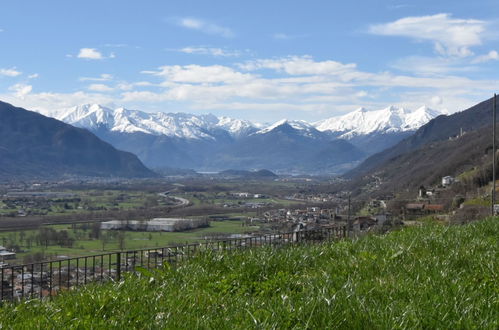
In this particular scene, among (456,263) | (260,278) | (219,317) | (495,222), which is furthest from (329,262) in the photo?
(495,222)

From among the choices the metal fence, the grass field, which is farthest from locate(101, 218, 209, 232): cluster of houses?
the metal fence

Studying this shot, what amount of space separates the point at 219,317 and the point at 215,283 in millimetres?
1903

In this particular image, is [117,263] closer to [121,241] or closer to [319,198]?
[121,241]

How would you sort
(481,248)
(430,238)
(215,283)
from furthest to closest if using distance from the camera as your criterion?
(430,238), (481,248), (215,283)

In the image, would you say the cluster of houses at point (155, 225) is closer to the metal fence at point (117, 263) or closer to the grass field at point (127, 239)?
the grass field at point (127, 239)

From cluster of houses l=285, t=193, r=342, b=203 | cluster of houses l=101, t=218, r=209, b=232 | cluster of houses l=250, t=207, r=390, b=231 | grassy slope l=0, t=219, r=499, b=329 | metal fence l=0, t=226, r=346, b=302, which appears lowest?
cluster of houses l=101, t=218, r=209, b=232

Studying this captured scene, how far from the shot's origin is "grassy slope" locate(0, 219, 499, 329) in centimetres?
499

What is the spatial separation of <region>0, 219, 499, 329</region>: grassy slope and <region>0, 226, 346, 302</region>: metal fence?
1132 millimetres

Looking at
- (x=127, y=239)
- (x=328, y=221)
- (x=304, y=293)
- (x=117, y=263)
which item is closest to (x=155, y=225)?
(x=127, y=239)

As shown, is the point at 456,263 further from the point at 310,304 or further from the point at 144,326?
the point at 144,326

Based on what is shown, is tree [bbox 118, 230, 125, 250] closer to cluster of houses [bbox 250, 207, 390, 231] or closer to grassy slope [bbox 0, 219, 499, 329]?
cluster of houses [bbox 250, 207, 390, 231]

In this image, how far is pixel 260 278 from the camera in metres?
7.42

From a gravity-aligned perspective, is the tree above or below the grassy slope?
below

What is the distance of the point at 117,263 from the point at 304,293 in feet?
15.6
